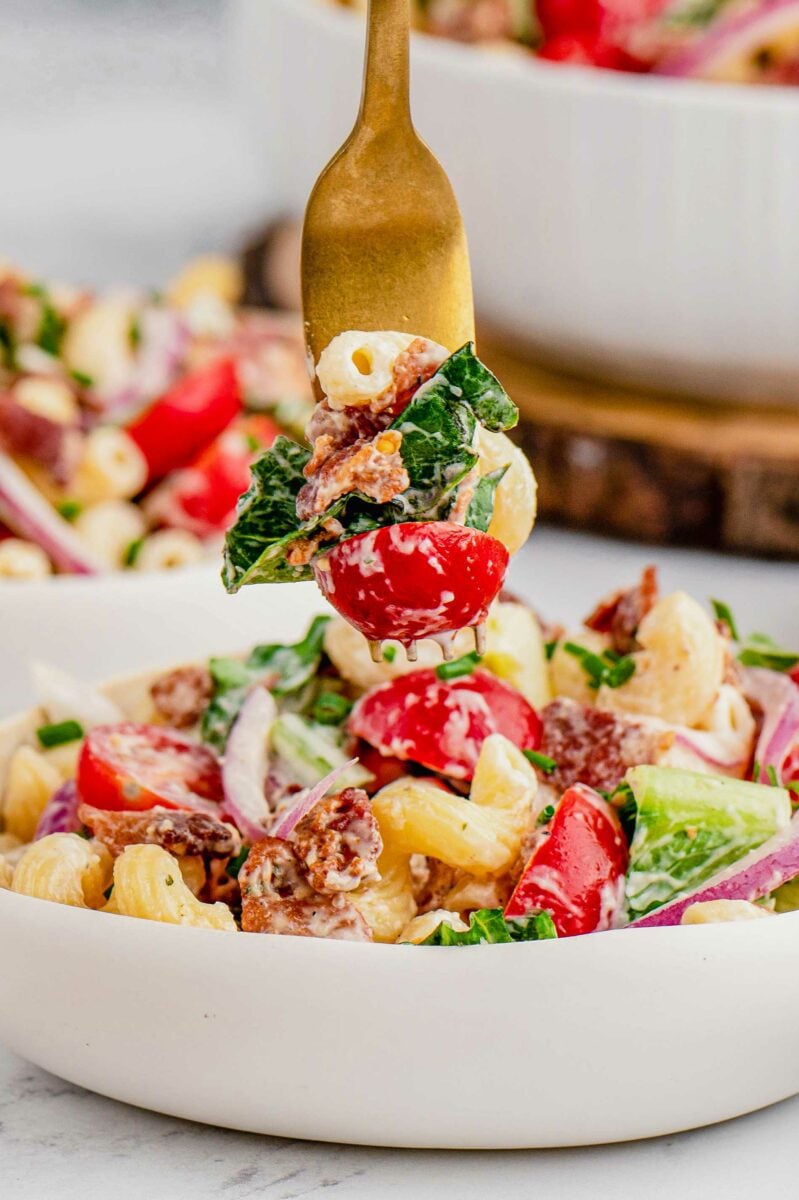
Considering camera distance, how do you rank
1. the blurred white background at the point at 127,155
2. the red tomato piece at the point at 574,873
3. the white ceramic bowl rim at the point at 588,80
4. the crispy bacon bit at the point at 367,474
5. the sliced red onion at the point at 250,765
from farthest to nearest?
the blurred white background at the point at 127,155 → the white ceramic bowl rim at the point at 588,80 → the sliced red onion at the point at 250,765 → the red tomato piece at the point at 574,873 → the crispy bacon bit at the point at 367,474

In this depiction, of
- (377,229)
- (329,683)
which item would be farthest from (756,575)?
(377,229)

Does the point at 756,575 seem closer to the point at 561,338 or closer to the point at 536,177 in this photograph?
the point at 561,338

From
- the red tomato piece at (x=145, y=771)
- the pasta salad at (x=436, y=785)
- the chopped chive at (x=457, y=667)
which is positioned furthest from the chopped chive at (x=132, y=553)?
the chopped chive at (x=457, y=667)

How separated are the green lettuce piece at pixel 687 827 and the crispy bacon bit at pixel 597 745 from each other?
0.15 feet

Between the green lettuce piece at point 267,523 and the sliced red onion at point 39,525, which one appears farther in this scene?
the sliced red onion at point 39,525

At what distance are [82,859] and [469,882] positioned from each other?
243mm

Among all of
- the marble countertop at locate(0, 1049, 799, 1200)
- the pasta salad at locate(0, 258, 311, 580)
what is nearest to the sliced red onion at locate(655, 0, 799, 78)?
the pasta salad at locate(0, 258, 311, 580)

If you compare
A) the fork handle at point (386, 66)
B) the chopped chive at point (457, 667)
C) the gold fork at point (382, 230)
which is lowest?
the chopped chive at point (457, 667)

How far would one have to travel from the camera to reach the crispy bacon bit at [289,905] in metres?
1.09

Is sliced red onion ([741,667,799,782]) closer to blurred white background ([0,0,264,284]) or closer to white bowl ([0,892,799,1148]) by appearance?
white bowl ([0,892,799,1148])

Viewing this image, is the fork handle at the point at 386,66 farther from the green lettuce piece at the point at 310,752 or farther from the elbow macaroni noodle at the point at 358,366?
the green lettuce piece at the point at 310,752

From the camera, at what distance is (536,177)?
2.11 metres

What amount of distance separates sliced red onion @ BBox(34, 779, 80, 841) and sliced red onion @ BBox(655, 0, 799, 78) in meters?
1.31

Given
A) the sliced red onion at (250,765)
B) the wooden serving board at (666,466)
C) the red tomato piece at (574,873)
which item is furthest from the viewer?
the wooden serving board at (666,466)
